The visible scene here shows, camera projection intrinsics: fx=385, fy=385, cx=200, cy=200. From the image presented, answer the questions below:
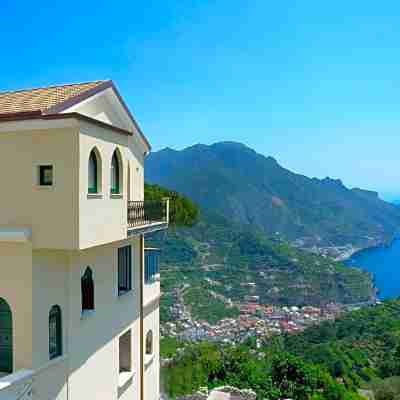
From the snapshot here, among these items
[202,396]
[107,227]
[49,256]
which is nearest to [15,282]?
[49,256]

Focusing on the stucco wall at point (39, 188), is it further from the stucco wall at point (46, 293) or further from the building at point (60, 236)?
the stucco wall at point (46, 293)

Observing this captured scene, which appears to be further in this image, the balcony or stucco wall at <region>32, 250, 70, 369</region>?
the balcony

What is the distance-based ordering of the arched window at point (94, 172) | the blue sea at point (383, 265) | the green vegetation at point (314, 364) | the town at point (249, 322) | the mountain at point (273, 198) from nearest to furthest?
the arched window at point (94, 172) < the green vegetation at point (314, 364) < the town at point (249, 322) < the blue sea at point (383, 265) < the mountain at point (273, 198)

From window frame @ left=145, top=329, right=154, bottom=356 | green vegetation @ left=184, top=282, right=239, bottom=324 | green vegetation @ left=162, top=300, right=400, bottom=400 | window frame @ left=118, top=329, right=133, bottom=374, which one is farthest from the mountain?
window frame @ left=118, top=329, right=133, bottom=374

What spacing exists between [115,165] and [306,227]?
14746cm

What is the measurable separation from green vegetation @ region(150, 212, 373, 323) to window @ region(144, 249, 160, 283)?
52451 millimetres

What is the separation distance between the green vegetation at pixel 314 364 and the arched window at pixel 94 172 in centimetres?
1517

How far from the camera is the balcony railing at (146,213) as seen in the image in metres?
9.43

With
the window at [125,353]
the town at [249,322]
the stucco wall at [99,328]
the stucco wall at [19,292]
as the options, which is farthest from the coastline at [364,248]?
the stucco wall at [19,292]

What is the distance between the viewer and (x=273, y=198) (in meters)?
158

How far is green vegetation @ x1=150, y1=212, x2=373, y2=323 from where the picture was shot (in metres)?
73.9

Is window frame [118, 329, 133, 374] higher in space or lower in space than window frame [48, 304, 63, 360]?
lower

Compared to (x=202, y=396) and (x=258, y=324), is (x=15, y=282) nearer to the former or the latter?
(x=202, y=396)

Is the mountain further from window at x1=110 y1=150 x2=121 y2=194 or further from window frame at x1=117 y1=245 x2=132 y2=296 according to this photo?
window at x1=110 y1=150 x2=121 y2=194
